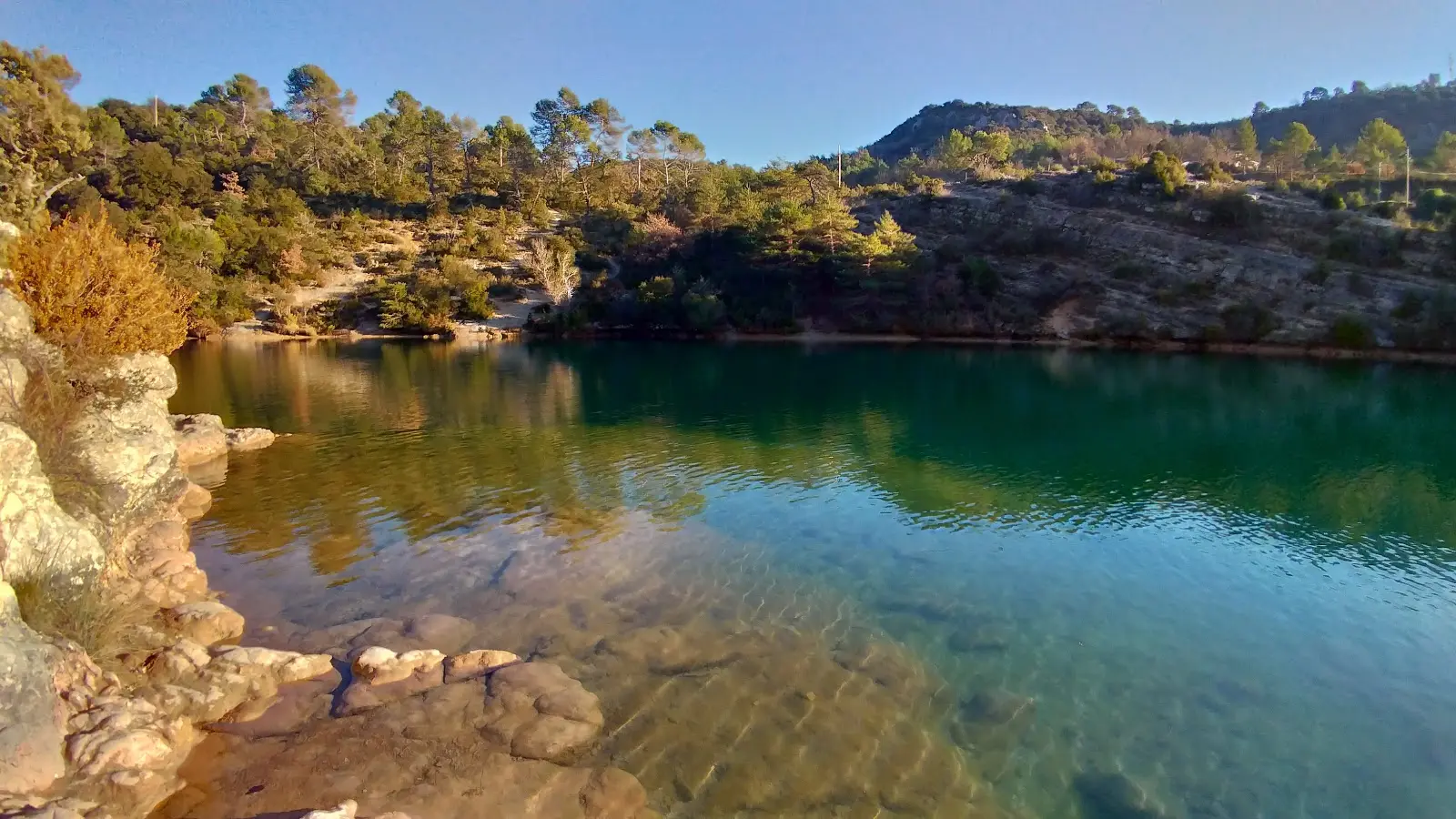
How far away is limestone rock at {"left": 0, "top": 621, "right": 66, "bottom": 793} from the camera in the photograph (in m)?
5.35

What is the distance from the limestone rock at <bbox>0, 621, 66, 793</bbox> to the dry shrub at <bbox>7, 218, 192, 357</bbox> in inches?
200

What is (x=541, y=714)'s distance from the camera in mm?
7191

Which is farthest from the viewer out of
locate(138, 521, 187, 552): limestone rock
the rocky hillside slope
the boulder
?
the rocky hillside slope

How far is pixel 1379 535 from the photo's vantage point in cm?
1344

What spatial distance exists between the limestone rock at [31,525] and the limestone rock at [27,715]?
0.84 m

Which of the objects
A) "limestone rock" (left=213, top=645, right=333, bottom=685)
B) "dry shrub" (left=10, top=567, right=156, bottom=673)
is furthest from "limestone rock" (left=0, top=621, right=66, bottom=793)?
"limestone rock" (left=213, top=645, right=333, bottom=685)

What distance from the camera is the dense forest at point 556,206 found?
55062 millimetres

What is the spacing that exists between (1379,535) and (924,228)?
53.6 meters

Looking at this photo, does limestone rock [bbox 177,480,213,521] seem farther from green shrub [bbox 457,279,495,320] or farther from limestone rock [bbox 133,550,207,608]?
green shrub [bbox 457,279,495,320]

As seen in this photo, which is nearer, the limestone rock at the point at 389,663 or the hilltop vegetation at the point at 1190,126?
the limestone rock at the point at 389,663

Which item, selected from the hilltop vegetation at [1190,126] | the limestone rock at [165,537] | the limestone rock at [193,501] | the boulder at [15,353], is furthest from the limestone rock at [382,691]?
the hilltop vegetation at [1190,126]

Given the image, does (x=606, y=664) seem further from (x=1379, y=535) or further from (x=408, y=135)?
(x=408, y=135)

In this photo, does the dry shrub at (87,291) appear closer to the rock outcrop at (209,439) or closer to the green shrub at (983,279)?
the rock outcrop at (209,439)

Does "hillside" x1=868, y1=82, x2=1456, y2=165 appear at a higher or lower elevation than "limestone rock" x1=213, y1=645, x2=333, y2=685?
higher
